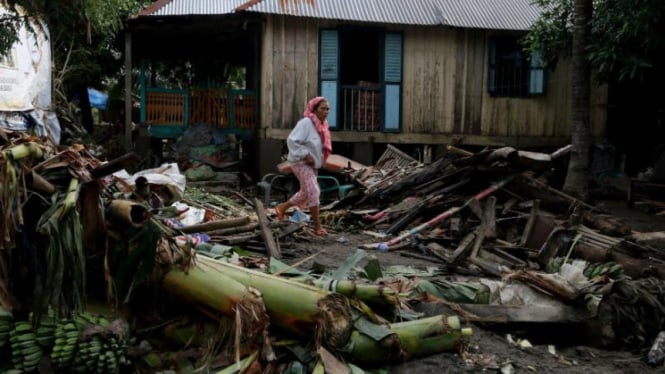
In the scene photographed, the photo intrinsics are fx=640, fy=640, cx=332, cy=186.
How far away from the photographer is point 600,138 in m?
15.5

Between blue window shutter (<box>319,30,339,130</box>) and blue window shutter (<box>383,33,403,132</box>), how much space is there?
1.13 meters

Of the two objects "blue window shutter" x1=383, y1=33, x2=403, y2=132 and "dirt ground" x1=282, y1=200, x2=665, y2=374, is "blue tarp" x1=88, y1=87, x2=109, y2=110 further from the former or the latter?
"dirt ground" x1=282, y1=200, x2=665, y2=374

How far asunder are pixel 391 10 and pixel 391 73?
1.36 m

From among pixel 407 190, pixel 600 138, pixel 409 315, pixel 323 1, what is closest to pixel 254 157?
pixel 323 1

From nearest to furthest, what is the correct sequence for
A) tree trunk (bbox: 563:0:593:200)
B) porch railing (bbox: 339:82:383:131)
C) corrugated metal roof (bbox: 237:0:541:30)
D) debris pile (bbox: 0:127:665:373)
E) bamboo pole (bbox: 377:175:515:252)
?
debris pile (bbox: 0:127:665:373)
bamboo pole (bbox: 377:175:515:252)
tree trunk (bbox: 563:0:593:200)
corrugated metal roof (bbox: 237:0:541:30)
porch railing (bbox: 339:82:383:131)

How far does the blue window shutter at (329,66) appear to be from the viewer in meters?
13.9

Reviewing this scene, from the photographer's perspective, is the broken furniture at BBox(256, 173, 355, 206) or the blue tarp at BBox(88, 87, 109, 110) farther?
the blue tarp at BBox(88, 87, 109, 110)

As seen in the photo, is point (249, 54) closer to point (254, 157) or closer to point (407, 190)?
point (254, 157)

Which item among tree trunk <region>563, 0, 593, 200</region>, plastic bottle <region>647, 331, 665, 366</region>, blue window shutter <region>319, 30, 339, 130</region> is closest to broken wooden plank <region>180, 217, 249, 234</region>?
plastic bottle <region>647, 331, 665, 366</region>

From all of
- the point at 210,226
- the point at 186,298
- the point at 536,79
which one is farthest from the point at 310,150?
the point at 536,79

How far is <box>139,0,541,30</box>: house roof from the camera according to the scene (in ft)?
42.7

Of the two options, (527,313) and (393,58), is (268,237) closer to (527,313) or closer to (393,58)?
(527,313)

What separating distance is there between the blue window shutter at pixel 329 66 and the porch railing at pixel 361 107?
0.26 metres

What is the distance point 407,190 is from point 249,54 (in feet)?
27.0
